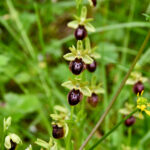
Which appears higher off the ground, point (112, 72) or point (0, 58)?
point (0, 58)

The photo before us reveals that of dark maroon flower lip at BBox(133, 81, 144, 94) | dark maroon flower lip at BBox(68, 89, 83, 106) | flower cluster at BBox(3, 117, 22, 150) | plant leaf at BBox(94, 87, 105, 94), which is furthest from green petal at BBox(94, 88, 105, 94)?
flower cluster at BBox(3, 117, 22, 150)

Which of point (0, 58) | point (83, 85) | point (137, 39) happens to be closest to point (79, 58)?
point (83, 85)

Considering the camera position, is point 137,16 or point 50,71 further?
point 137,16

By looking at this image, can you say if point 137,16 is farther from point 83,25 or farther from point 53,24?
point 83,25

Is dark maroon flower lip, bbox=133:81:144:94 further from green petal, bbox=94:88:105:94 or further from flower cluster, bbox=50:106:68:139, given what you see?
flower cluster, bbox=50:106:68:139

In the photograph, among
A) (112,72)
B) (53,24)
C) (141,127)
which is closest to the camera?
(141,127)

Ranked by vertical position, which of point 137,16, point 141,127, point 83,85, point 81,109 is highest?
point 83,85

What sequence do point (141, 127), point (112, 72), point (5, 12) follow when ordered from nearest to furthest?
point (141, 127)
point (112, 72)
point (5, 12)
